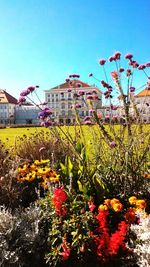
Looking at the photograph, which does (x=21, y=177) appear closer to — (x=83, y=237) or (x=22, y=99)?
(x=22, y=99)

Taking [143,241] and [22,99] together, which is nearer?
[143,241]

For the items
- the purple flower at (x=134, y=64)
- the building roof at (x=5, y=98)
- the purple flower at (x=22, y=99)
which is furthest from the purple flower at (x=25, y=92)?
the building roof at (x=5, y=98)

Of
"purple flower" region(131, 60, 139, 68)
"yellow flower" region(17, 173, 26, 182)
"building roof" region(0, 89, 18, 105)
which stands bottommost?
"yellow flower" region(17, 173, 26, 182)

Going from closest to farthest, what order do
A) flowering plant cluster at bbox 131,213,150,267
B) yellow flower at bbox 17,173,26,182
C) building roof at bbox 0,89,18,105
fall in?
flowering plant cluster at bbox 131,213,150,267 → yellow flower at bbox 17,173,26,182 → building roof at bbox 0,89,18,105

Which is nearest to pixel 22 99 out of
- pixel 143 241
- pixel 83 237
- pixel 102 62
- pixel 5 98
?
pixel 102 62

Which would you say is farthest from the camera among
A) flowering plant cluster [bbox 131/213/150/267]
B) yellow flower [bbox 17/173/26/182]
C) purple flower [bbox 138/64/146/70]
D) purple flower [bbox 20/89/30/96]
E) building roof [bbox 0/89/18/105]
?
building roof [bbox 0/89/18/105]

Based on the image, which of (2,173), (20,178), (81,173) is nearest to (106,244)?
(81,173)

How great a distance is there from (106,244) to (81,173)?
1.40 meters

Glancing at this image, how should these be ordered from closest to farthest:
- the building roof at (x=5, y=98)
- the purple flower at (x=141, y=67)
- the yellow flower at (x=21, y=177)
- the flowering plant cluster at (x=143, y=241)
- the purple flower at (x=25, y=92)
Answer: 1. the flowering plant cluster at (x=143, y=241)
2. the purple flower at (x=25, y=92)
3. the purple flower at (x=141, y=67)
4. the yellow flower at (x=21, y=177)
5. the building roof at (x=5, y=98)

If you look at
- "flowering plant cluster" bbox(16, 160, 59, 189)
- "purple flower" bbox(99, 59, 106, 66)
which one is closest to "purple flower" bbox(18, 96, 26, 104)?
"flowering plant cluster" bbox(16, 160, 59, 189)

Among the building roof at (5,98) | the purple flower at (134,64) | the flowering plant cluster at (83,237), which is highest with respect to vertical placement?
the building roof at (5,98)

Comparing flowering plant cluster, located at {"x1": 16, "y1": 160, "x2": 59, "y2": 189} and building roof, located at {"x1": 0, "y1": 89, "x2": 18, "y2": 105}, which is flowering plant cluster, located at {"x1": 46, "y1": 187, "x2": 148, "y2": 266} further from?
building roof, located at {"x1": 0, "y1": 89, "x2": 18, "y2": 105}

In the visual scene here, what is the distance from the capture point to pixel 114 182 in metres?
4.54

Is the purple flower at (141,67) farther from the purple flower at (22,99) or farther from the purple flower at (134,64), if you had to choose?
the purple flower at (22,99)
